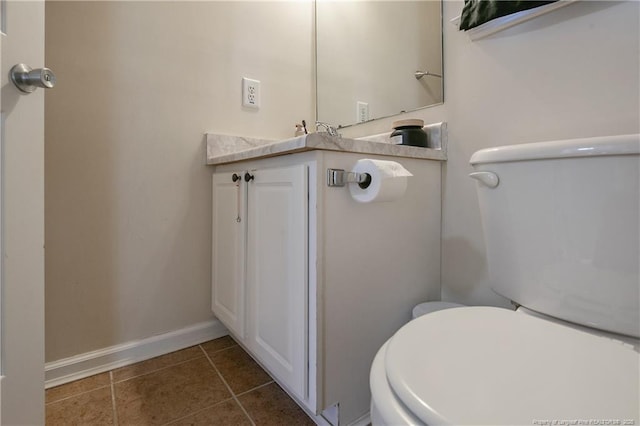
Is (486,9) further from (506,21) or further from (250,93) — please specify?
(250,93)

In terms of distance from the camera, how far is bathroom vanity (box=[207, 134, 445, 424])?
0.76 metres

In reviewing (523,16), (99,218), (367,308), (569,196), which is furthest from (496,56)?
(99,218)

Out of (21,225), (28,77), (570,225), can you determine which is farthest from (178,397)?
(570,225)

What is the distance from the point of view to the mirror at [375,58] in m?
1.14

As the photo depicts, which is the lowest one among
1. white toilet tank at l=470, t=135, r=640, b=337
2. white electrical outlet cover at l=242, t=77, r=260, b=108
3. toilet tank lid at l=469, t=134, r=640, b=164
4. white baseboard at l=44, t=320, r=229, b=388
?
white baseboard at l=44, t=320, r=229, b=388

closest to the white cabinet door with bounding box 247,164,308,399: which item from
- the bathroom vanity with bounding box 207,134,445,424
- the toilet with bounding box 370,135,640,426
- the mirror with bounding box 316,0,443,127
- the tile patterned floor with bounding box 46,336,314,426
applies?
the bathroom vanity with bounding box 207,134,445,424

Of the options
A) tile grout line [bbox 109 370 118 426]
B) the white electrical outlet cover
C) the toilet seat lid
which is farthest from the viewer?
the white electrical outlet cover

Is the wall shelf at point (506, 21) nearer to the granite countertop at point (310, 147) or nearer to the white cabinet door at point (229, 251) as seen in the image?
the granite countertop at point (310, 147)

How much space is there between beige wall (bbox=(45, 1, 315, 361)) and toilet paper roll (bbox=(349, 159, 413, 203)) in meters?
0.81

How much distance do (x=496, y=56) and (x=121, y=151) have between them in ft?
4.33

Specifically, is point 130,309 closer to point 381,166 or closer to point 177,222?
point 177,222

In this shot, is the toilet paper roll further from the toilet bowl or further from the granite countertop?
the toilet bowl

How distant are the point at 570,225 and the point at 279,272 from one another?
0.69 meters

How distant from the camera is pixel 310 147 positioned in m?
0.73
